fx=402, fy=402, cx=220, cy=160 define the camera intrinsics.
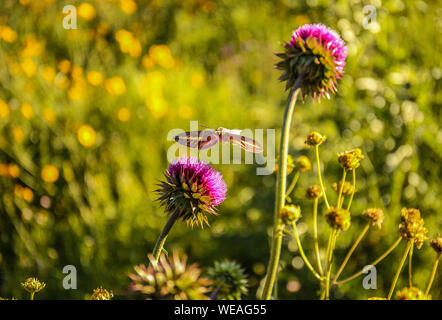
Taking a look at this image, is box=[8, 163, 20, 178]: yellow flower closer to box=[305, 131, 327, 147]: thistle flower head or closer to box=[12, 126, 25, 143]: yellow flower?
box=[12, 126, 25, 143]: yellow flower

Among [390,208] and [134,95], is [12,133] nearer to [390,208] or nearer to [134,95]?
[134,95]

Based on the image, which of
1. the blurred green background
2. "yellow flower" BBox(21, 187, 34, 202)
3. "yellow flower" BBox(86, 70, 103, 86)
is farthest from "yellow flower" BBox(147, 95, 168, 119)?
"yellow flower" BBox(21, 187, 34, 202)

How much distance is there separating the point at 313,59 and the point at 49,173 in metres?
2.50

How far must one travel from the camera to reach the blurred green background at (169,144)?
8.38 ft

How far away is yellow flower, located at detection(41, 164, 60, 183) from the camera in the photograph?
9.85 ft

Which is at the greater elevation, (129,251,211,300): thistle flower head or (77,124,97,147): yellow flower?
(77,124,97,147): yellow flower

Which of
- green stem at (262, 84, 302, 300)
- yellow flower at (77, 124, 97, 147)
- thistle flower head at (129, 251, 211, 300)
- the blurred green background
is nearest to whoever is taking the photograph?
thistle flower head at (129, 251, 211, 300)

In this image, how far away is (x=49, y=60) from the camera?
14.1 ft

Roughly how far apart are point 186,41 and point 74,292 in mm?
3602

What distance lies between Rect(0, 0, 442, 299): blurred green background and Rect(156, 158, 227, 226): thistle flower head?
146 centimetres

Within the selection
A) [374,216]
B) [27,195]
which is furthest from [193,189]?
[27,195]

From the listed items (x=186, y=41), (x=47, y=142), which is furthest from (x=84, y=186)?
(x=186, y=41)

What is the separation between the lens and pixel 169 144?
11.3 ft

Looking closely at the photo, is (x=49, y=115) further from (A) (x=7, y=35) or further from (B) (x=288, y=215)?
(B) (x=288, y=215)
